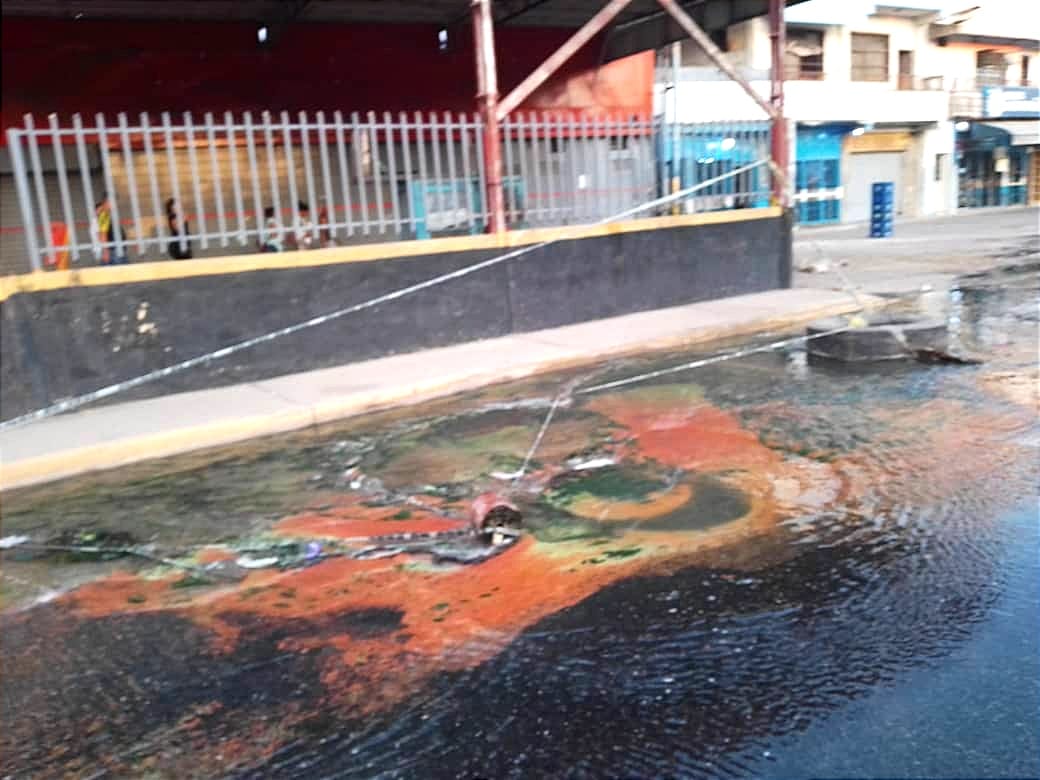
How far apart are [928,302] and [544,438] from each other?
7.82m

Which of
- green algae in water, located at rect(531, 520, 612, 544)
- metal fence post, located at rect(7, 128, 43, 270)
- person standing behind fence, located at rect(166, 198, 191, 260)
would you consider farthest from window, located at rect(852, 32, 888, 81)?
green algae in water, located at rect(531, 520, 612, 544)

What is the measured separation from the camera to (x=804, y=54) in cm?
3114

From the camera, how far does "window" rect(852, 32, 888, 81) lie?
32594 millimetres

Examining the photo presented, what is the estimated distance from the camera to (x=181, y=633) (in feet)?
12.8

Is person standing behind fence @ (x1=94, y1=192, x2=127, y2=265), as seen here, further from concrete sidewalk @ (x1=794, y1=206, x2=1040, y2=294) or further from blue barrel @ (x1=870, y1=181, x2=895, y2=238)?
blue barrel @ (x1=870, y1=181, x2=895, y2=238)

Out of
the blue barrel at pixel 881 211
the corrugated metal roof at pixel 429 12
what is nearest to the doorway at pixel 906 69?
the blue barrel at pixel 881 211

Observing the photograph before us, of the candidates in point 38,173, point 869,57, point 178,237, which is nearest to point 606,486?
point 178,237

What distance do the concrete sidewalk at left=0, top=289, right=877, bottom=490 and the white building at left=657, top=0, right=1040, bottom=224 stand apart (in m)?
18.1

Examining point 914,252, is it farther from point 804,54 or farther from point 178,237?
point 178,237

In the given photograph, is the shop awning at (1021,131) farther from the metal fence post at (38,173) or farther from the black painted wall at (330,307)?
the metal fence post at (38,173)

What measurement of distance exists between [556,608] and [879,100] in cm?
3353

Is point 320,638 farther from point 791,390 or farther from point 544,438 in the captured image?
point 791,390

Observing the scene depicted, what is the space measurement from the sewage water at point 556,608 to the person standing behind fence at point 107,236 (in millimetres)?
2747

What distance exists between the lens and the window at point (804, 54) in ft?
101
